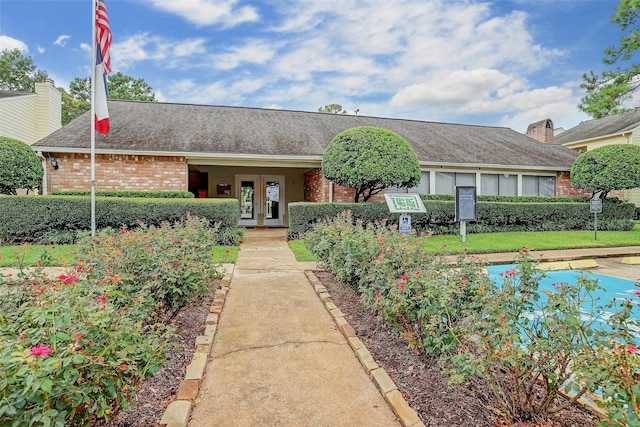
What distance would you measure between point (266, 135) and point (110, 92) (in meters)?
26.6

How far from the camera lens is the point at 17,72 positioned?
3058 cm

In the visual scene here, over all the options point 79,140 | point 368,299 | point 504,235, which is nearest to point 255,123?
point 79,140

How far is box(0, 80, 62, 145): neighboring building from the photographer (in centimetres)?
1484

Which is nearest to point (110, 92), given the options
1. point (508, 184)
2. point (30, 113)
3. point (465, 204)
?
point (30, 113)

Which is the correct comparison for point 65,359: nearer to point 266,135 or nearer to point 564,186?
point 266,135

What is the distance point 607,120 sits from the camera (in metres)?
21.5

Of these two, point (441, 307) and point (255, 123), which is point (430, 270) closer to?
point (441, 307)

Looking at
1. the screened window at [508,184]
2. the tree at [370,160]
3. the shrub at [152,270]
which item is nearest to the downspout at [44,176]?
the shrub at [152,270]

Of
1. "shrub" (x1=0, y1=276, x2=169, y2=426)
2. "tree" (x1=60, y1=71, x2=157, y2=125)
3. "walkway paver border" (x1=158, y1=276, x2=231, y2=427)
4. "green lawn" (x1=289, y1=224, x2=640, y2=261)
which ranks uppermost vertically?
"tree" (x1=60, y1=71, x2=157, y2=125)

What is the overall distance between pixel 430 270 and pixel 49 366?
291 cm

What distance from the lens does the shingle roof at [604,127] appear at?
17969 mm

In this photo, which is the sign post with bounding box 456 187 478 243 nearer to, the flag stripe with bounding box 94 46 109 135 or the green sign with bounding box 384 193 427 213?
the green sign with bounding box 384 193 427 213

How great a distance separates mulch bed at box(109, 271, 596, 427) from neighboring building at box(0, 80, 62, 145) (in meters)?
17.2

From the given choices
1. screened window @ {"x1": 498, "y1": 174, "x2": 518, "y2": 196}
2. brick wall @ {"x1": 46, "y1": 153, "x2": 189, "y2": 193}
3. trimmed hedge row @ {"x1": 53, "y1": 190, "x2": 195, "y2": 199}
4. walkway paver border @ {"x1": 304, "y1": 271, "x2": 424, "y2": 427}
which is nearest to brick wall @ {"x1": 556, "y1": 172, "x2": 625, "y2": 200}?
screened window @ {"x1": 498, "y1": 174, "x2": 518, "y2": 196}
